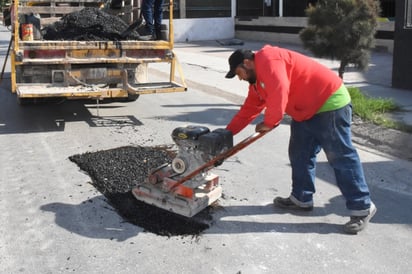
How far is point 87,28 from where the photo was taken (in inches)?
333

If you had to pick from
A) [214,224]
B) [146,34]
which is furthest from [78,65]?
[214,224]

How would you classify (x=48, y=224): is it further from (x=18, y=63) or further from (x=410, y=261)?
(x=18, y=63)

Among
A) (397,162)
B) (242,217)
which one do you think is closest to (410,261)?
(242,217)

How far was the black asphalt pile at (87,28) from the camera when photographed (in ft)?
27.1

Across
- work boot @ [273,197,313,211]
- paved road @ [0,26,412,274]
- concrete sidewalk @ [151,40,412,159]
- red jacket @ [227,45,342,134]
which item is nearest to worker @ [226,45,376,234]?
red jacket @ [227,45,342,134]

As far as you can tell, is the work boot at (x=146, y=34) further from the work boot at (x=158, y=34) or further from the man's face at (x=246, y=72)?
the man's face at (x=246, y=72)

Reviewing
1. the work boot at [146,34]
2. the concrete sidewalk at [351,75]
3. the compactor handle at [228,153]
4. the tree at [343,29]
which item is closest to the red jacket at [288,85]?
the compactor handle at [228,153]

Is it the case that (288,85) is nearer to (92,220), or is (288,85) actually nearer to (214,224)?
(214,224)

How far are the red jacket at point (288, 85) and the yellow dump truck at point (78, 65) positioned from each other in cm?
371

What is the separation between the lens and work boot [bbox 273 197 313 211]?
4766mm

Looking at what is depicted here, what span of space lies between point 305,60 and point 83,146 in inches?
138

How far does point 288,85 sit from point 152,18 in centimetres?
535

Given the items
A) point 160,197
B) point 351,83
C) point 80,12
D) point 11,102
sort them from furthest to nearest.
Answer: point 351,83, point 11,102, point 80,12, point 160,197

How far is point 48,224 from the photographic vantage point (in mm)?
4453
